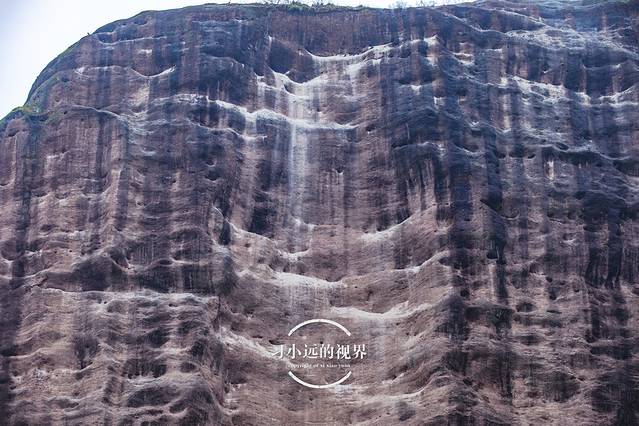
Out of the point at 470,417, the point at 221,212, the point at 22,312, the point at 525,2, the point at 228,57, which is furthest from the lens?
the point at 525,2

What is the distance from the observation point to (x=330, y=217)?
4431 centimetres

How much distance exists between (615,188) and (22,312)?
18.1 meters

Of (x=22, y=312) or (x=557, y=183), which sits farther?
(x=557, y=183)

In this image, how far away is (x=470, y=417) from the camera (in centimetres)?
3775

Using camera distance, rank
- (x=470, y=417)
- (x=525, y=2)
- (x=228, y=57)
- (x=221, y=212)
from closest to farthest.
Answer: (x=470, y=417)
(x=221, y=212)
(x=228, y=57)
(x=525, y=2)

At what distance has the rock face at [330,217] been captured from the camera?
3906cm

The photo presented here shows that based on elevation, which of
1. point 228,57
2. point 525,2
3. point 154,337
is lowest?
point 154,337

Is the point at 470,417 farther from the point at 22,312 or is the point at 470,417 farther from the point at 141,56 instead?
the point at 141,56

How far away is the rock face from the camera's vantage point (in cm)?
3906

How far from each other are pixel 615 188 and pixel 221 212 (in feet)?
39.5

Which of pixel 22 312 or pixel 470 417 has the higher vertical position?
pixel 22 312

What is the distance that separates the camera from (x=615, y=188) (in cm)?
4381

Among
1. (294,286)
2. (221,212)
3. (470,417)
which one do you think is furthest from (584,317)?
(221,212)

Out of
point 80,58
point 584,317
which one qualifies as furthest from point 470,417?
point 80,58
